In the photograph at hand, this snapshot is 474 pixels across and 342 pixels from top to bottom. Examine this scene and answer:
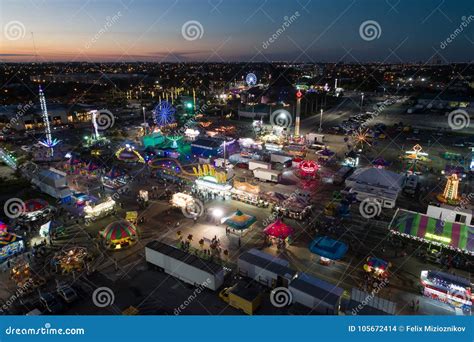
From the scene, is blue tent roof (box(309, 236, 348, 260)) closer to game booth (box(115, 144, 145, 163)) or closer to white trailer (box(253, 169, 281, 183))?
white trailer (box(253, 169, 281, 183))

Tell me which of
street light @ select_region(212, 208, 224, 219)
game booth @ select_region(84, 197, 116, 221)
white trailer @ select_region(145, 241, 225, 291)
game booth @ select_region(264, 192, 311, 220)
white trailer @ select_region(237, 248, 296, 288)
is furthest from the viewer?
street light @ select_region(212, 208, 224, 219)

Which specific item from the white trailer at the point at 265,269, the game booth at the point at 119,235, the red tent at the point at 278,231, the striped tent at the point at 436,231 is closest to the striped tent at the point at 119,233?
the game booth at the point at 119,235

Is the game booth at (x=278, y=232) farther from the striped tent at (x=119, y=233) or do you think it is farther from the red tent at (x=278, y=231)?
the striped tent at (x=119, y=233)

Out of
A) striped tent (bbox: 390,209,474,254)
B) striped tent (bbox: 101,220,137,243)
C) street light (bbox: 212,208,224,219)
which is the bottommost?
street light (bbox: 212,208,224,219)

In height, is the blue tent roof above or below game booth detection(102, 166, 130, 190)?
above

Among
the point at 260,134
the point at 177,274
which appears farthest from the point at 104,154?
the point at 177,274

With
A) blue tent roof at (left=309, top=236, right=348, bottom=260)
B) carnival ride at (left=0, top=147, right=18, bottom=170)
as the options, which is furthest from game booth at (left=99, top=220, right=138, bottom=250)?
carnival ride at (left=0, top=147, right=18, bottom=170)

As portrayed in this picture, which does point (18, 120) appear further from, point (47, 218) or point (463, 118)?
point (463, 118)
